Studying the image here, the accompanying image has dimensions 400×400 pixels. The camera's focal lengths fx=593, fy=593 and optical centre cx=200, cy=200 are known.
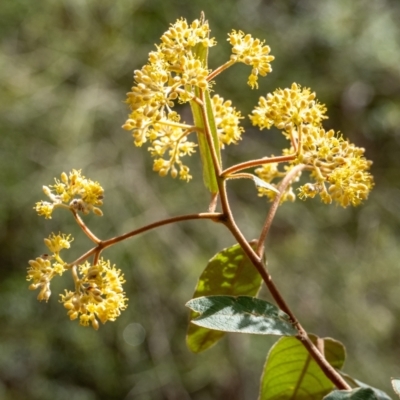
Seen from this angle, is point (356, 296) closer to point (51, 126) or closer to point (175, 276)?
point (175, 276)

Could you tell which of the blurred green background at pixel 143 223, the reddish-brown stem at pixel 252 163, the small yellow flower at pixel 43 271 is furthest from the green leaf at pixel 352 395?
the blurred green background at pixel 143 223

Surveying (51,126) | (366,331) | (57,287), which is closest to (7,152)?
(51,126)

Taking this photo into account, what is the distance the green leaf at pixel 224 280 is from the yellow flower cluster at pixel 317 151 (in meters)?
0.17

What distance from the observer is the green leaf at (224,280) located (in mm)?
961

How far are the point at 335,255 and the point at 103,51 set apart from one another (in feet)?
5.39

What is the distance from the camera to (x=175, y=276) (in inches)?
114

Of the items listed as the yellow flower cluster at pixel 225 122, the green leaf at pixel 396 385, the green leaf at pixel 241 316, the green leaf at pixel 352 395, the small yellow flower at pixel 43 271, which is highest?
the yellow flower cluster at pixel 225 122

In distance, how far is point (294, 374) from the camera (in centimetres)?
100

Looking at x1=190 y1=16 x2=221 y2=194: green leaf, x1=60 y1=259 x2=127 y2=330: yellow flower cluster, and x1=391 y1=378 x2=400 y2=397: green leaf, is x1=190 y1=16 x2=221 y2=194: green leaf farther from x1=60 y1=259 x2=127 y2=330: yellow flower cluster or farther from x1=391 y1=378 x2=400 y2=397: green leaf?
x1=391 y1=378 x2=400 y2=397: green leaf

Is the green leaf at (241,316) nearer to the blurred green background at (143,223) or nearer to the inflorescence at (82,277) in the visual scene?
the inflorescence at (82,277)

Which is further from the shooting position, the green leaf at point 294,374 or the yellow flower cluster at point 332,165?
the green leaf at point 294,374

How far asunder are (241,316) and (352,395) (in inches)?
6.7

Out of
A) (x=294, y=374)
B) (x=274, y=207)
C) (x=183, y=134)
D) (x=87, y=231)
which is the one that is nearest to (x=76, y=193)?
(x=87, y=231)

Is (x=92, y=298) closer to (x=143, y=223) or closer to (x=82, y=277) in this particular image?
(x=82, y=277)
